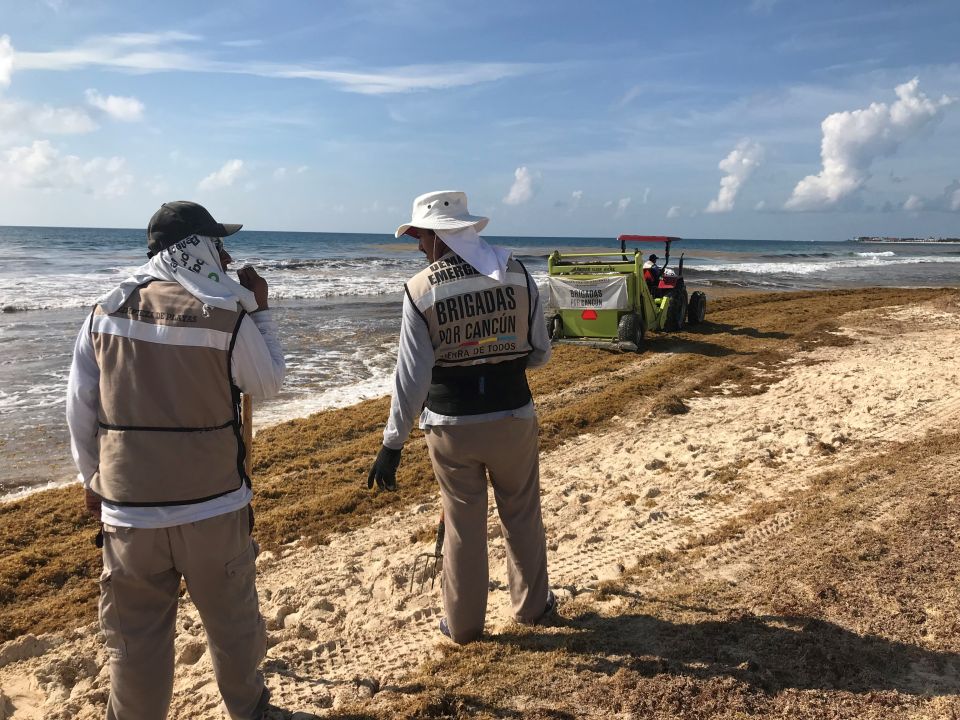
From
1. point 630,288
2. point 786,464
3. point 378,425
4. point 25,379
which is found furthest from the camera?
point 630,288

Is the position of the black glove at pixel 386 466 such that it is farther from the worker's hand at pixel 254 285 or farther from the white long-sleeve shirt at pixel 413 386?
the worker's hand at pixel 254 285

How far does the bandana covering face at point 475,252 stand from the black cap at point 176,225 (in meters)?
0.87

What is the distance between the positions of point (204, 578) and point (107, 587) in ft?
1.06

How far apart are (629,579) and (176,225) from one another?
277cm

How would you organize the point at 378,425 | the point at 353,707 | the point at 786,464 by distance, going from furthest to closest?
the point at 378,425, the point at 786,464, the point at 353,707

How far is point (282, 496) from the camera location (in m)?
5.48

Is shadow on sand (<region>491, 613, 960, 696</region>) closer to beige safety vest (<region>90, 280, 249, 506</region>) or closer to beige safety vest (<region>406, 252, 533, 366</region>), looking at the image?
beige safety vest (<region>406, 252, 533, 366</region>)

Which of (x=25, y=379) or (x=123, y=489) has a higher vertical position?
(x=123, y=489)

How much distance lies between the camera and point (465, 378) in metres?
2.82

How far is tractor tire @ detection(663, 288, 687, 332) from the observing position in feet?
40.0

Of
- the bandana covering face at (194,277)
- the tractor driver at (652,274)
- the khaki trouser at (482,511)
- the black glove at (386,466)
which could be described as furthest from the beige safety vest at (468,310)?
the tractor driver at (652,274)

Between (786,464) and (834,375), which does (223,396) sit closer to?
(786,464)

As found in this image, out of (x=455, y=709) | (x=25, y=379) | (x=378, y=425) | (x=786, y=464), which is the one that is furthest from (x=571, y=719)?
(x=25, y=379)

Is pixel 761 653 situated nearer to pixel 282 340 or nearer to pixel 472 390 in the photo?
pixel 472 390
